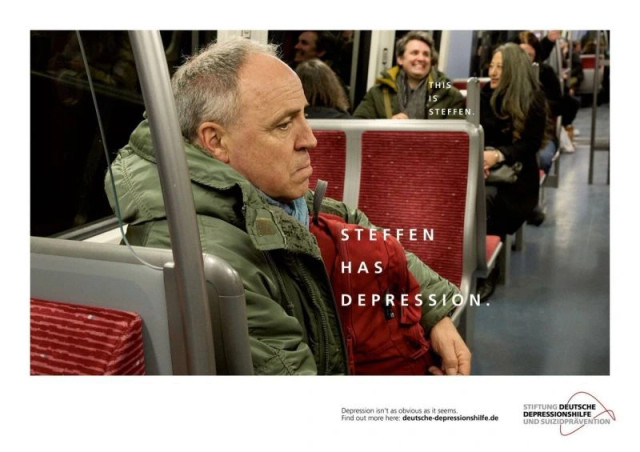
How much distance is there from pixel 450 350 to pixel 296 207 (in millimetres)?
470

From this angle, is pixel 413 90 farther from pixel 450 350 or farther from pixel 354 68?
pixel 450 350

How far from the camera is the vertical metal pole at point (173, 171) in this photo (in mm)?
991

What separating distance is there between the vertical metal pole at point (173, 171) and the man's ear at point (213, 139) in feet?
0.96

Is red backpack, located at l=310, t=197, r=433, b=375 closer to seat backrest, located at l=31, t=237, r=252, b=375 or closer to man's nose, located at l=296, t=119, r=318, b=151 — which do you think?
man's nose, located at l=296, t=119, r=318, b=151

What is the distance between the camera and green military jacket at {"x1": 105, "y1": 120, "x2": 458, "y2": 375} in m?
1.16

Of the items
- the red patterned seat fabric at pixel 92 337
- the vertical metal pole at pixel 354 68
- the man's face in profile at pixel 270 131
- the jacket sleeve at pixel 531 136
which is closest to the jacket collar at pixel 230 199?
the man's face in profile at pixel 270 131
